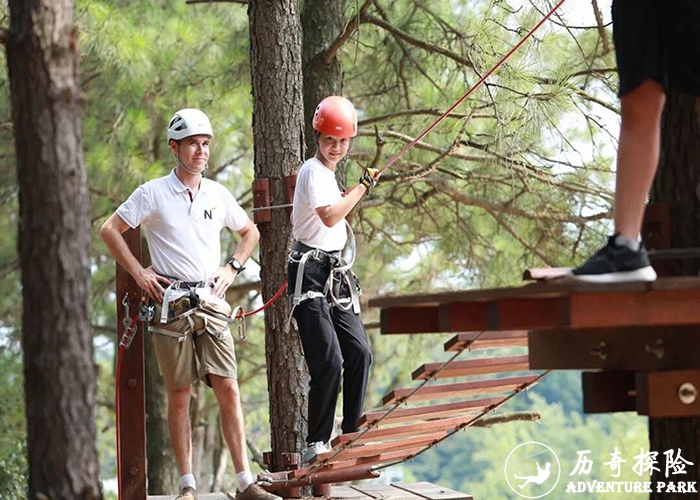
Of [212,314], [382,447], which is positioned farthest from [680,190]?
[212,314]

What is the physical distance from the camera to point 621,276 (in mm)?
2807

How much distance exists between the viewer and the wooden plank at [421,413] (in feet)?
13.7

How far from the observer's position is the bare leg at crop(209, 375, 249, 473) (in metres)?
4.67

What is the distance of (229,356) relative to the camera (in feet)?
15.4

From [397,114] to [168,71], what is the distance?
2.65m

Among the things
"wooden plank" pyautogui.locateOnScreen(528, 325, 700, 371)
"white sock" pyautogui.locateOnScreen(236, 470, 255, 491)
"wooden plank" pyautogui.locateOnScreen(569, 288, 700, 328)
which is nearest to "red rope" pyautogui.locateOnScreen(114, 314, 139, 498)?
"white sock" pyautogui.locateOnScreen(236, 470, 255, 491)

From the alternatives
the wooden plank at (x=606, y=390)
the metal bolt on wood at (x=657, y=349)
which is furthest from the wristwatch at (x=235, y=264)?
the metal bolt on wood at (x=657, y=349)

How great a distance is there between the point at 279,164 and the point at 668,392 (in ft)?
9.32

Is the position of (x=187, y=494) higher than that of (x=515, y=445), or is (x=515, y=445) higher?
(x=187, y=494)

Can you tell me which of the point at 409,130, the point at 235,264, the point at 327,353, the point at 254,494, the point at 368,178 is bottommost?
the point at 254,494

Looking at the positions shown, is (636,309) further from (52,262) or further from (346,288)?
(346,288)

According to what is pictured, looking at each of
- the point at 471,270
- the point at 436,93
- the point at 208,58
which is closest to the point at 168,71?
the point at 208,58

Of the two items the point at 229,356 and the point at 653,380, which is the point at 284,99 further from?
the point at 653,380

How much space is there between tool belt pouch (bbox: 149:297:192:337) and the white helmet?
2.16 ft
